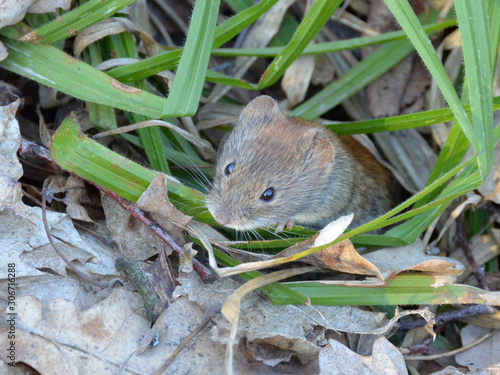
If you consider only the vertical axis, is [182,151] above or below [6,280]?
above

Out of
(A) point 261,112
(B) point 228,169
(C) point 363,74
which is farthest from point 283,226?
(C) point 363,74

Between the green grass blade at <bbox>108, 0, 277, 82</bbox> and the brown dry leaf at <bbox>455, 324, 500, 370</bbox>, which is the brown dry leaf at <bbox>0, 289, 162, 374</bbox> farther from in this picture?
the brown dry leaf at <bbox>455, 324, 500, 370</bbox>

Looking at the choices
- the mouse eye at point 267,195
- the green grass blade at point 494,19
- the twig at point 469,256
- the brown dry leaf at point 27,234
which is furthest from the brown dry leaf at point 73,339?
the green grass blade at point 494,19

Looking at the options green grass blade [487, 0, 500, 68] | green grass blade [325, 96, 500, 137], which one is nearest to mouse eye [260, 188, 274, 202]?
green grass blade [325, 96, 500, 137]

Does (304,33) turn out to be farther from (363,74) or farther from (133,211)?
(133,211)

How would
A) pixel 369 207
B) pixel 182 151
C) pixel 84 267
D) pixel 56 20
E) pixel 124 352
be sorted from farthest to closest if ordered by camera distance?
pixel 369 207 → pixel 182 151 → pixel 56 20 → pixel 84 267 → pixel 124 352

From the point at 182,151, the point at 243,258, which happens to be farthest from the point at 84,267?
the point at 182,151

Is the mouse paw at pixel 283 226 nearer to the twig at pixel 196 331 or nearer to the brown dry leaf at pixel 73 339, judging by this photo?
the twig at pixel 196 331

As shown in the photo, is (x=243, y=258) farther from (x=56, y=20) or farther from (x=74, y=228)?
(x=56, y=20)
